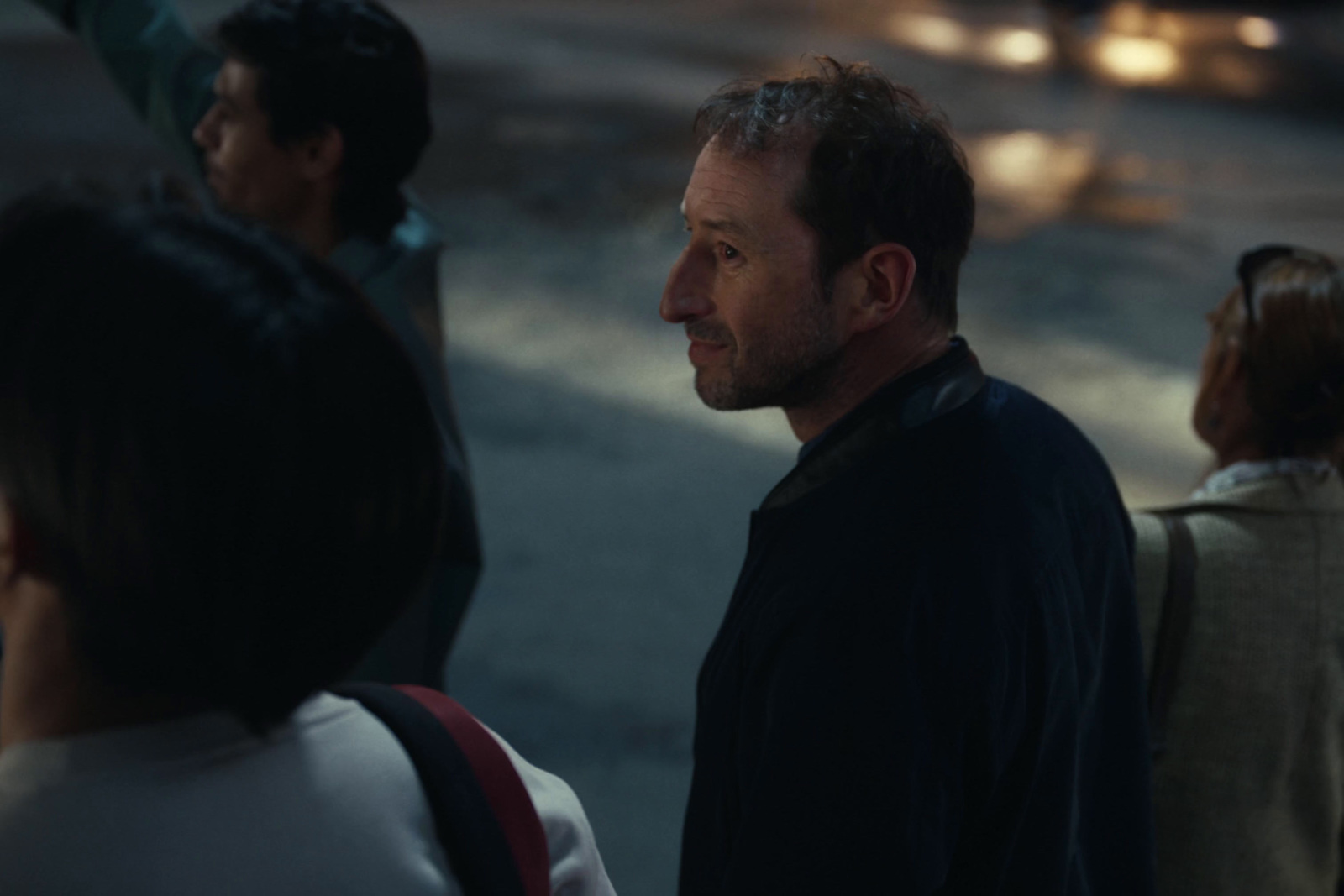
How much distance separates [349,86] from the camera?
2.30 m

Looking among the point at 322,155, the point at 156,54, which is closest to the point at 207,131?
the point at 322,155

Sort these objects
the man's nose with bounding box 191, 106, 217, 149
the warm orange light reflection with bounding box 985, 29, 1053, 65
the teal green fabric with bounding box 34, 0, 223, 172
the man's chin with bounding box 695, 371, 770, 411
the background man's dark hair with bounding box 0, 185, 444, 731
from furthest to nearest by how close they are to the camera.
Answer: the warm orange light reflection with bounding box 985, 29, 1053, 65
the teal green fabric with bounding box 34, 0, 223, 172
the man's nose with bounding box 191, 106, 217, 149
the man's chin with bounding box 695, 371, 770, 411
the background man's dark hair with bounding box 0, 185, 444, 731

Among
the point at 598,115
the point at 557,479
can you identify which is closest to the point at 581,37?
the point at 598,115

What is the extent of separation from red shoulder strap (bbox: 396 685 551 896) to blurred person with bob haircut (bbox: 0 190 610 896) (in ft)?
0.15

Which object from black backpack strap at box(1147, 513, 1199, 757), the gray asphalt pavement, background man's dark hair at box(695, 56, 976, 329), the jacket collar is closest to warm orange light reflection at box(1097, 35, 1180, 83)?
the gray asphalt pavement

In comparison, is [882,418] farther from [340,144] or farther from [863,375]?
[340,144]

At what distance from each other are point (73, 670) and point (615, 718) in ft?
8.46

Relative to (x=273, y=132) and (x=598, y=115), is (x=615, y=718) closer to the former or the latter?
(x=273, y=132)

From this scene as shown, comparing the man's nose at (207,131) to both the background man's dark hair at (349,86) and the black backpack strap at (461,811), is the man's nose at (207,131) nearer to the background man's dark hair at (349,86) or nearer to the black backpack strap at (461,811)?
the background man's dark hair at (349,86)

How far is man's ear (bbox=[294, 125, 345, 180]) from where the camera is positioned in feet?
7.52

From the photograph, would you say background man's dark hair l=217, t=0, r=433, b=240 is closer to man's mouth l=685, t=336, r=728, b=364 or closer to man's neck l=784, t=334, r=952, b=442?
man's mouth l=685, t=336, r=728, b=364

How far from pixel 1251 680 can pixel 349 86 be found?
1637 millimetres

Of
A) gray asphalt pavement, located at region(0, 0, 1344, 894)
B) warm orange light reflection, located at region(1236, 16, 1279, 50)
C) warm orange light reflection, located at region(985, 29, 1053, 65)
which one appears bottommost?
gray asphalt pavement, located at region(0, 0, 1344, 894)

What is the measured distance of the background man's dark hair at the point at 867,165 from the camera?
138 centimetres
